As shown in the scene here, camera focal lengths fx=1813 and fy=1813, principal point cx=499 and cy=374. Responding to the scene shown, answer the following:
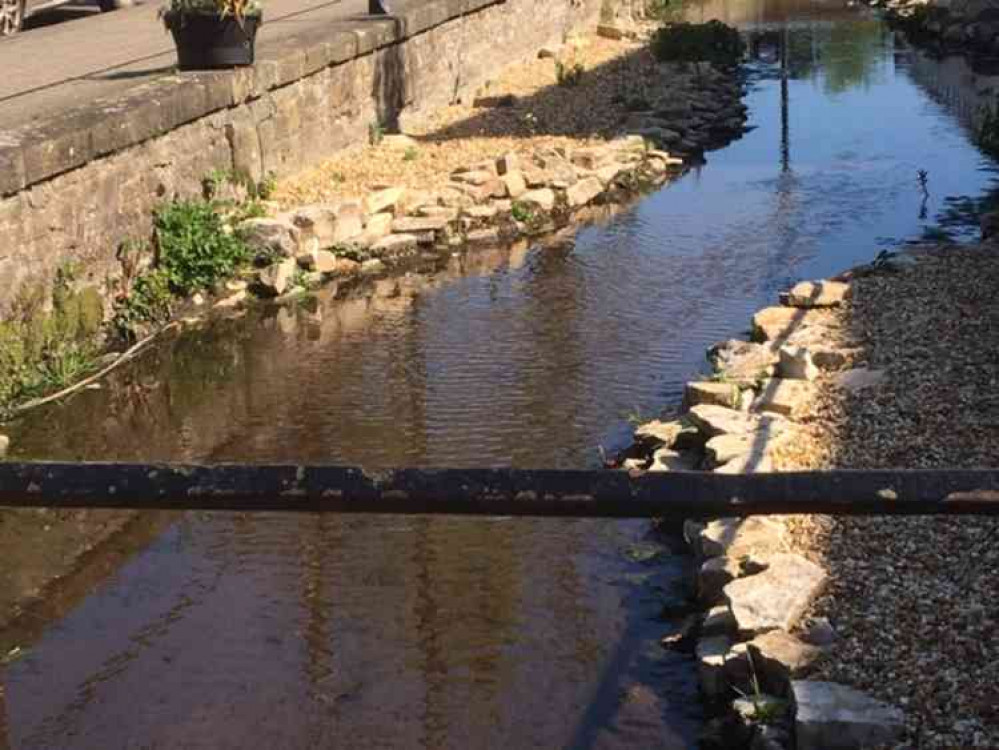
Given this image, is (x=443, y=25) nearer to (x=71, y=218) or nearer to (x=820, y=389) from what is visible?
(x=71, y=218)

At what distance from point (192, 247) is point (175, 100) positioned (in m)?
0.97

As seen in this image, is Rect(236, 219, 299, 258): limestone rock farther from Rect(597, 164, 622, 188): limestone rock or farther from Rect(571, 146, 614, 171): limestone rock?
Rect(571, 146, 614, 171): limestone rock

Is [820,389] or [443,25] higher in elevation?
[443,25]

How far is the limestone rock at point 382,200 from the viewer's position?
13391mm

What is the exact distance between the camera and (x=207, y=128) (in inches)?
487

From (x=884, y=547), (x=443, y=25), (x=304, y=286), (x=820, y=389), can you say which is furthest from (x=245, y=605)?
(x=443, y=25)

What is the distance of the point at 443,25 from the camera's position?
17438mm

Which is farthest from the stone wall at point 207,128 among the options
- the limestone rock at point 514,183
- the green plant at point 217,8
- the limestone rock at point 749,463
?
the limestone rock at point 749,463

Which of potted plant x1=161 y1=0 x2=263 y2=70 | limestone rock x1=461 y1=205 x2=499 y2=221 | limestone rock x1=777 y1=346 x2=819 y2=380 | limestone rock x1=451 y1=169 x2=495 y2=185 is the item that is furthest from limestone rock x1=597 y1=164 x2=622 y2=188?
limestone rock x1=777 y1=346 x2=819 y2=380

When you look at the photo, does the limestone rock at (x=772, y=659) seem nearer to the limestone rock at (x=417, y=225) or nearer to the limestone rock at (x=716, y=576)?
the limestone rock at (x=716, y=576)

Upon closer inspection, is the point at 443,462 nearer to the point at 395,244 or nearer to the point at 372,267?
the point at 372,267

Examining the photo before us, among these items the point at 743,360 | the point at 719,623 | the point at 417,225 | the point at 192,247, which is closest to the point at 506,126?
the point at 417,225

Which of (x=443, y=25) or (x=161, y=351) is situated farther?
(x=443, y=25)

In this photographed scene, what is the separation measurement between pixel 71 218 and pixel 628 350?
329cm
